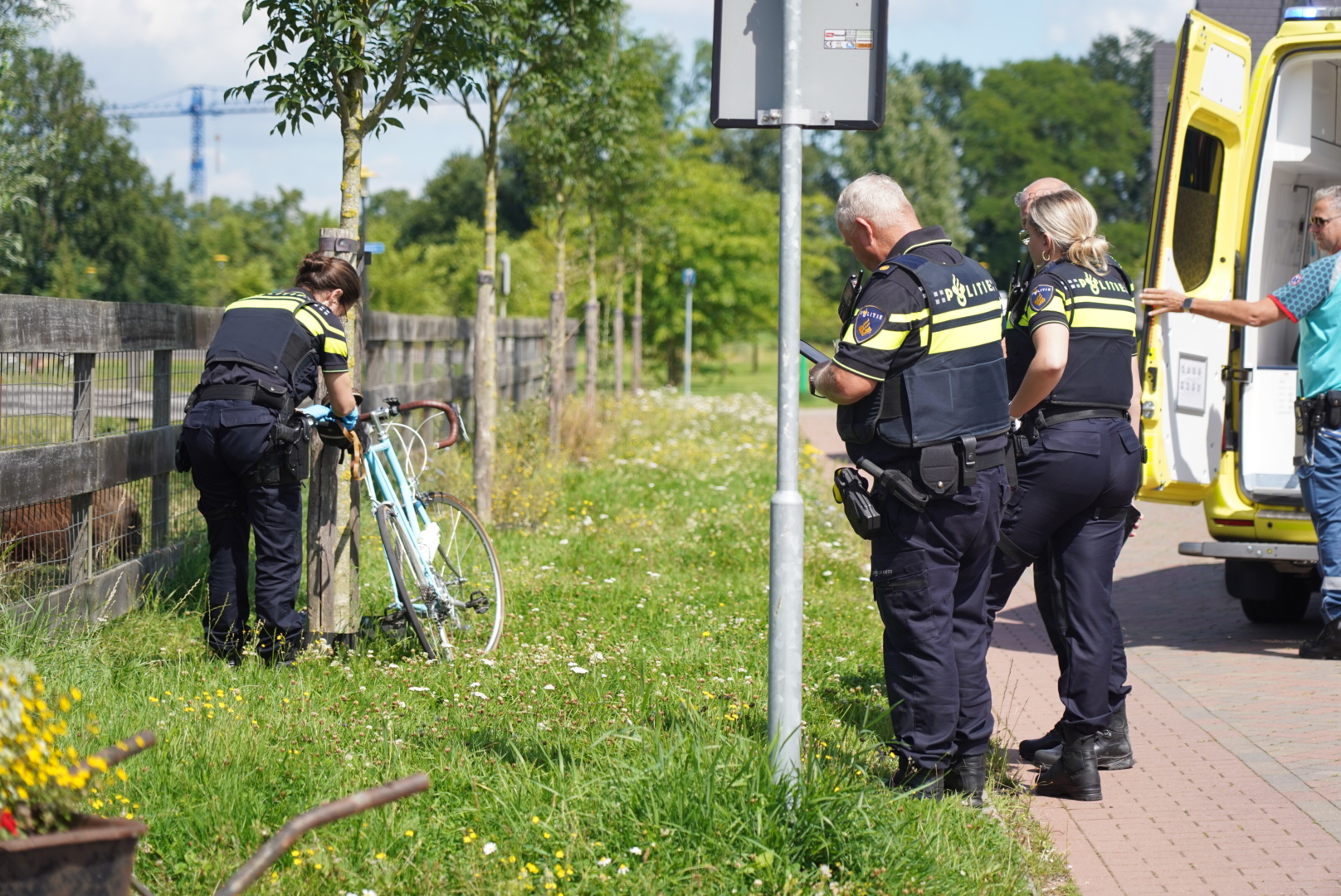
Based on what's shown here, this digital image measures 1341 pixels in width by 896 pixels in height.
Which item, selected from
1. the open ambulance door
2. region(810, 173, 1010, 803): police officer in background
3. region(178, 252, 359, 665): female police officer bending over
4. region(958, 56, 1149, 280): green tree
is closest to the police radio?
region(810, 173, 1010, 803): police officer in background

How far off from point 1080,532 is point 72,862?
372 cm

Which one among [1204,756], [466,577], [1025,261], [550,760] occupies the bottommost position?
[1204,756]

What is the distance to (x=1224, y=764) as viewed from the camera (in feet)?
16.9

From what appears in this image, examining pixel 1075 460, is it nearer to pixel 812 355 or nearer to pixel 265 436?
pixel 812 355

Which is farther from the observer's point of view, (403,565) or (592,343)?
(592,343)

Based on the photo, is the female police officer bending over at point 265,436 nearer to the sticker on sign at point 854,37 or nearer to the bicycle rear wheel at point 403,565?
the bicycle rear wheel at point 403,565

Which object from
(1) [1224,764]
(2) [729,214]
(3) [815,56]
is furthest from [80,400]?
(2) [729,214]

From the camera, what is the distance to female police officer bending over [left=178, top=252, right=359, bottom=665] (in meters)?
5.42

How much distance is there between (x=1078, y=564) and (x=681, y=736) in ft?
5.88

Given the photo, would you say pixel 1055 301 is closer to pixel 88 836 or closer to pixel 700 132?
pixel 88 836

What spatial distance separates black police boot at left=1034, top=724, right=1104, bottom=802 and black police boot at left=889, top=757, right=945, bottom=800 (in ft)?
2.12

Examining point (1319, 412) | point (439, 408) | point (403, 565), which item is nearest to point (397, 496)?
point (403, 565)

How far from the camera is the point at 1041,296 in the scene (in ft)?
15.8

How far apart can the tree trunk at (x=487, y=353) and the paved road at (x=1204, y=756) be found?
152 inches
